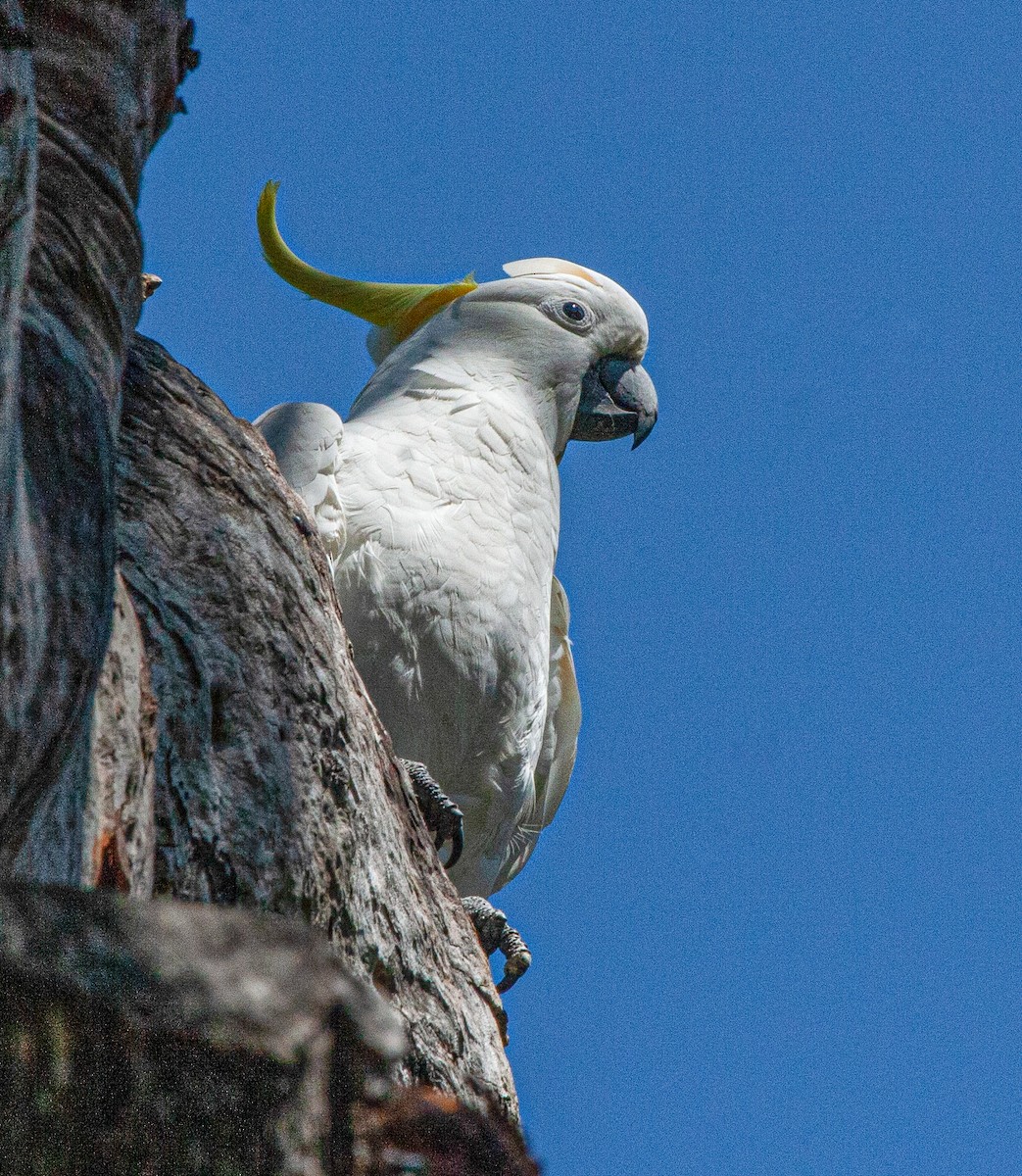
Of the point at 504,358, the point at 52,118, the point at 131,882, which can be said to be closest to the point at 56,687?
the point at 131,882

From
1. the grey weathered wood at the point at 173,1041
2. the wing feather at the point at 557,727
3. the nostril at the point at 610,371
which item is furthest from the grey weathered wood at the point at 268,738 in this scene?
the nostril at the point at 610,371

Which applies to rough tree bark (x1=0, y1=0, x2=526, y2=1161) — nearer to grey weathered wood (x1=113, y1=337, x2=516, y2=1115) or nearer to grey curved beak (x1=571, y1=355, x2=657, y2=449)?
grey weathered wood (x1=113, y1=337, x2=516, y2=1115)

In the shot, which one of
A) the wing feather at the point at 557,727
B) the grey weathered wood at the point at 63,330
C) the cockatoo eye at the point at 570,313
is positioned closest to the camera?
the grey weathered wood at the point at 63,330

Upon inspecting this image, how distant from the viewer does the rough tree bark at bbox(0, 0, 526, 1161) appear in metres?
1.03

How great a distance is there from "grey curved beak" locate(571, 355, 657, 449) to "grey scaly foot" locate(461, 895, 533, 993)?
4.52 feet

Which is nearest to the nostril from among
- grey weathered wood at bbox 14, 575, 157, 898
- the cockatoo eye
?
the cockatoo eye

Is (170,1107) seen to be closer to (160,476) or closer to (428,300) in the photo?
(160,476)

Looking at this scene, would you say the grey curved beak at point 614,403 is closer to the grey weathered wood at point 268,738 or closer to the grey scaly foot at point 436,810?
the grey scaly foot at point 436,810

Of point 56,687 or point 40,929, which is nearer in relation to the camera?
point 40,929

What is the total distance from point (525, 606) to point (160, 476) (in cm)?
121

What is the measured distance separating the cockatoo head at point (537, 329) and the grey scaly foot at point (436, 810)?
3.88 feet

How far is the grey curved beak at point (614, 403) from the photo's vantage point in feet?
12.7

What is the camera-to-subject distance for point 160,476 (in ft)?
6.51

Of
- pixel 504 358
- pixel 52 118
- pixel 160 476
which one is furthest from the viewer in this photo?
pixel 504 358
